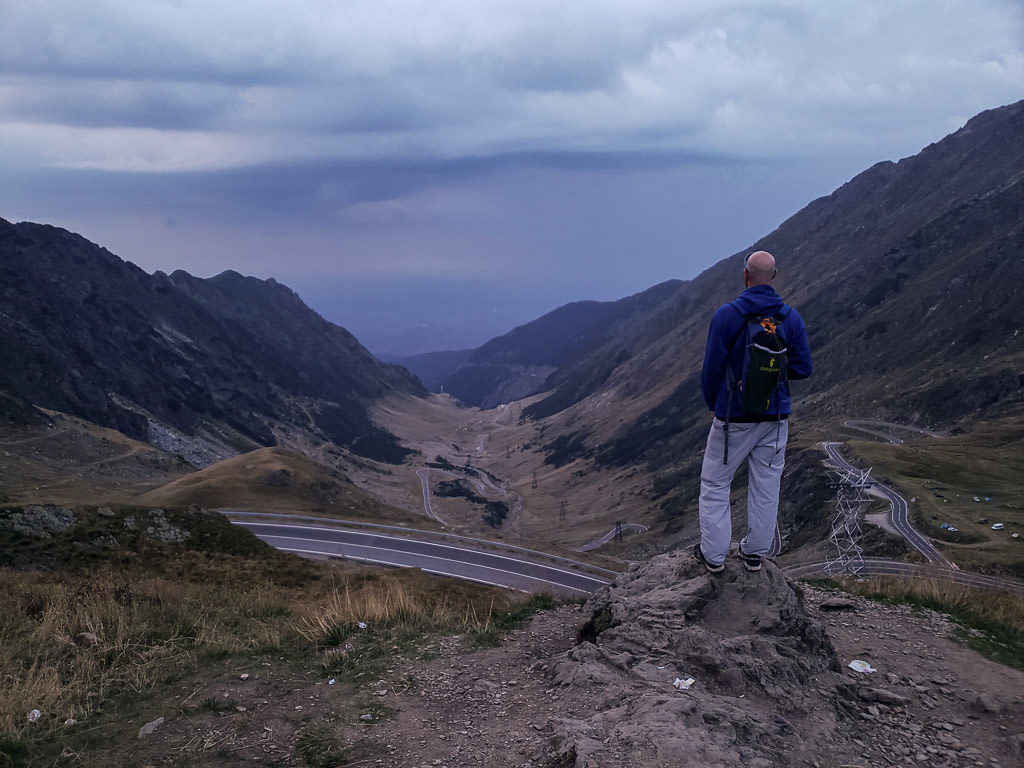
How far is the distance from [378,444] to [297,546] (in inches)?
4609

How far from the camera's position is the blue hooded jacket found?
618 cm

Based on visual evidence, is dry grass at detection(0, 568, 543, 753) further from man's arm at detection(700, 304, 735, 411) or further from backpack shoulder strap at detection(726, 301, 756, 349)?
backpack shoulder strap at detection(726, 301, 756, 349)

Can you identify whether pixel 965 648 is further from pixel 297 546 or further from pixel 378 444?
pixel 378 444

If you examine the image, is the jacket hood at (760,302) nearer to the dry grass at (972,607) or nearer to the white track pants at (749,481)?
the white track pants at (749,481)

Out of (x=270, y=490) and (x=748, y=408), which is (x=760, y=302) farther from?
(x=270, y=490)

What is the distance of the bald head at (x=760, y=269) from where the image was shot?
6.20 meters

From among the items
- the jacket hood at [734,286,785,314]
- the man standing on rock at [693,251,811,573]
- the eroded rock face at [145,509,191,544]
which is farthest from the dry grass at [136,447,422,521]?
the jacket hood at [734,286,785,314]

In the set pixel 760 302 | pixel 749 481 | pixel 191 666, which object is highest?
pixel 760 302

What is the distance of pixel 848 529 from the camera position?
32094mm

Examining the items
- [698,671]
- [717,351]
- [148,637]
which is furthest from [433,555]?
[717,351]

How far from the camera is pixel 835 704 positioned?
5523 mm

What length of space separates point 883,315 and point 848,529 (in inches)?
2977

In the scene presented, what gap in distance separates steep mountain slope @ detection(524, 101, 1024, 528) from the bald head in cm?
6301

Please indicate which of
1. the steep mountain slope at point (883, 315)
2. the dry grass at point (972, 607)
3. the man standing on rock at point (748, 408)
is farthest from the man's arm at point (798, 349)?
the steep mountain slope at point (883, 315)
